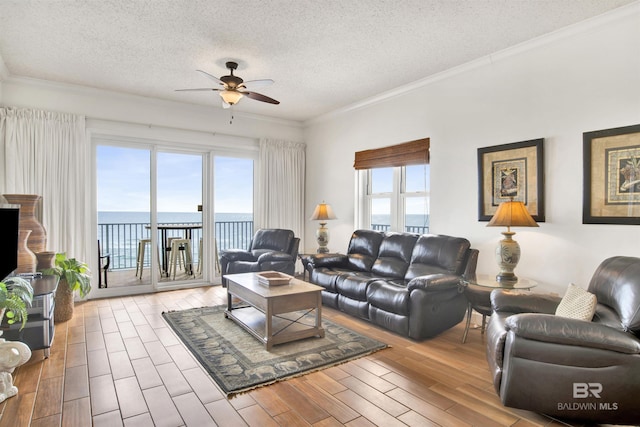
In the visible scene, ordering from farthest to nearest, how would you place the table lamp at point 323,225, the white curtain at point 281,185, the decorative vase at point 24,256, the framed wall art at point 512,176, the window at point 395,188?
the white curtain at point 281,185 < the table lamp at point 323,225 < the window at point 395,188 < the decorative vase at point 24,256 < the framed wall art at point 512,176

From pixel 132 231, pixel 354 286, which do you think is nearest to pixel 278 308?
pixel 354 286

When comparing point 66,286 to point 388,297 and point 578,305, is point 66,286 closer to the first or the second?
point 388,297

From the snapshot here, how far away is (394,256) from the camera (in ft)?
14.2

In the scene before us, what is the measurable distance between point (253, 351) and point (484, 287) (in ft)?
6.64

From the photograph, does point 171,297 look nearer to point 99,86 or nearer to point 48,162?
point 48,162

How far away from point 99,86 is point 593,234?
225 inches

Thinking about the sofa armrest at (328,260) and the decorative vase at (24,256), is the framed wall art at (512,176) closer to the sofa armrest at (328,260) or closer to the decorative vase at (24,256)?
the sofa armrest at (328,260)

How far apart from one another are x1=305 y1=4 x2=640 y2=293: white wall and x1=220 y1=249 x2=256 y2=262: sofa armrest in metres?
2.58

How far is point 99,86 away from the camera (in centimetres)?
472

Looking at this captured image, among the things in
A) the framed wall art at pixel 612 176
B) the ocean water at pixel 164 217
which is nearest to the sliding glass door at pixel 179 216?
the ocean water at pixel 164 217

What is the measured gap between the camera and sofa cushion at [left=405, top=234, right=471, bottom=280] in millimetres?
3688

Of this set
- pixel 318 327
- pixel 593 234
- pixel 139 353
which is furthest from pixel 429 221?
pixel 139 353

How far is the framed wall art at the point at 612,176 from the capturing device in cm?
282

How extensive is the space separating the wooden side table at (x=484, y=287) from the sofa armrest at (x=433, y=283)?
0.14 metres
